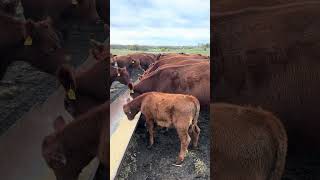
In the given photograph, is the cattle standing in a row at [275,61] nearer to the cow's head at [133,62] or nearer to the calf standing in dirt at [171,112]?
the calf standing in dirt at [171,112]

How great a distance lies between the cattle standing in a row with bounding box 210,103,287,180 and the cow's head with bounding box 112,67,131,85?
0.65m

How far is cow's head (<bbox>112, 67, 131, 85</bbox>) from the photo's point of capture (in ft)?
8.83

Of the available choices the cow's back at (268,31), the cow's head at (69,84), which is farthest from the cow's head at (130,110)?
the cow's back at (268,31)

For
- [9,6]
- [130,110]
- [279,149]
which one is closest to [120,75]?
[130,110]

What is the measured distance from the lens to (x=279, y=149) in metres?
2.37

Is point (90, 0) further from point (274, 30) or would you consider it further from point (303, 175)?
point (303, 175)

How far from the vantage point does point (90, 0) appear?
2490 millimetres

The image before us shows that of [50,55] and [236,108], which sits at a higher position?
[50,55]

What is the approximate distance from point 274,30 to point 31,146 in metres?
1.62

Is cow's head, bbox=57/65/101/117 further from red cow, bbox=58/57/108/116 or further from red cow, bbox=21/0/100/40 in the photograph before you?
red cow, bbox=21/0/100/40

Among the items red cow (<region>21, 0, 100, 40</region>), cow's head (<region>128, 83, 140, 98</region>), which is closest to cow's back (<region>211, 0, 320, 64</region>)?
cow's head (<region>128, 83, 140, 98</region>)

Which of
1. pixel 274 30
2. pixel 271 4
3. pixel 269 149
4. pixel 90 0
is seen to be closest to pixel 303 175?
pixel 269 149

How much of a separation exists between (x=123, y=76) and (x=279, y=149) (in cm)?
110

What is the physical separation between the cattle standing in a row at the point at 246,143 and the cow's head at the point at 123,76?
0.65 meters
